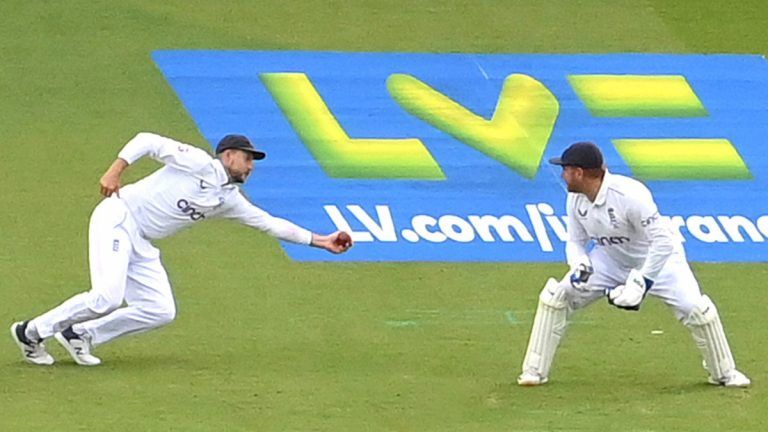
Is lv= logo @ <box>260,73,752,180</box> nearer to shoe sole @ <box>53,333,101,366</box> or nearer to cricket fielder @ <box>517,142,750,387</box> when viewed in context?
shoe sole @ <box>53,333,101,366</box>

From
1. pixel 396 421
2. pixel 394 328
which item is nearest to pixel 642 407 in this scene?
pixel 396 421

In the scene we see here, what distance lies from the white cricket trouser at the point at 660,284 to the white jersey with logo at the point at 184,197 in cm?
174

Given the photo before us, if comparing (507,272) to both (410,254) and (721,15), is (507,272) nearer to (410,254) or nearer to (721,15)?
(410,254)

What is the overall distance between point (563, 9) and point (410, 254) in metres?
6.09

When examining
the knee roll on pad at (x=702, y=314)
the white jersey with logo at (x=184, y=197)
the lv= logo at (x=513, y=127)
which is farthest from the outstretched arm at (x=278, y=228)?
the lv= logo at (x=513, y=127)

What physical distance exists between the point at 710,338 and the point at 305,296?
11.2ft

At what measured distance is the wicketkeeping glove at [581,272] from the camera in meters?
10.2

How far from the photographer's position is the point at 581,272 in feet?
33.6

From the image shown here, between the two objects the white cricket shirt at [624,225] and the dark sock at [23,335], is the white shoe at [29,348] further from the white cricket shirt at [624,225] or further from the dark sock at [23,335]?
the white cricket shirt at [624,225]

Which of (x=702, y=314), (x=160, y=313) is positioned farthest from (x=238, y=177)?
(x=702, y=314)

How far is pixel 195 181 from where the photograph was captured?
1080cm

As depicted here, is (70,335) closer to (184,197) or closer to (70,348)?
(70,348)

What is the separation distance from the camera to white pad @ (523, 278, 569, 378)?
1050 cm

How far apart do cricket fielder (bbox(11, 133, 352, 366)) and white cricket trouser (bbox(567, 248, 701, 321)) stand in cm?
148
